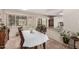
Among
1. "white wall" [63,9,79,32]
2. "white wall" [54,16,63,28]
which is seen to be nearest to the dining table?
"white wall" [54,16,63,28]

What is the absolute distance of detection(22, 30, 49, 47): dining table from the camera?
1812mm

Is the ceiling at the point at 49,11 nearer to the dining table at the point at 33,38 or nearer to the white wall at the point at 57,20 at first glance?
the white wall at the point at 57,20

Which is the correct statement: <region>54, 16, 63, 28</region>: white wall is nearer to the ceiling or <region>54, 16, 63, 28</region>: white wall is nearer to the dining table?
the ceiling


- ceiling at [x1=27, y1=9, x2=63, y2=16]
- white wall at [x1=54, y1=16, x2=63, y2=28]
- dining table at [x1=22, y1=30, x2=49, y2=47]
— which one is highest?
ceiling at [x1=27, y1=9, x2=63, y2=16]

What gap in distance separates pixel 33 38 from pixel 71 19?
0.52 metres

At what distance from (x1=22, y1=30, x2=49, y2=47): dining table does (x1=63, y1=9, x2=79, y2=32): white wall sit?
0.31 meters

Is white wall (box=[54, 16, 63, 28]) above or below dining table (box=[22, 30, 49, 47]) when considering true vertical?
above

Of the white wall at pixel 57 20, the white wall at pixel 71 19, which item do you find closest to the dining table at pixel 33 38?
the white wall at pixel 57 20

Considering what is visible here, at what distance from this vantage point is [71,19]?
177cm

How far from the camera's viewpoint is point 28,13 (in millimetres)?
1806

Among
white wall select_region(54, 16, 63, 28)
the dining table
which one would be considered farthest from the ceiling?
the dining table

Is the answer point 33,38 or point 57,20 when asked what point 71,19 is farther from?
point 33,38
